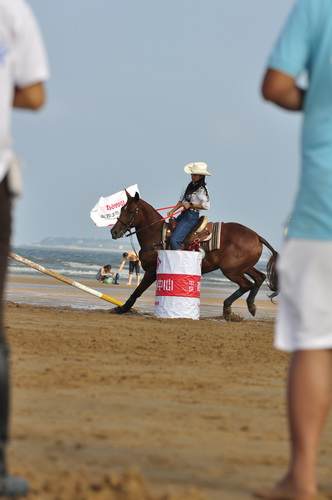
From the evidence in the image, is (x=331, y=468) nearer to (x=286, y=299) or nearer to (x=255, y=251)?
(x=286, y=299)

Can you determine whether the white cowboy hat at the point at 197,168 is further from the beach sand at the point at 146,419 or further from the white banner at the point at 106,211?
the beach sand at the point at 146,419

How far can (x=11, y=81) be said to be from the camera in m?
3.43

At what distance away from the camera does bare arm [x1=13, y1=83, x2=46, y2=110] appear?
11.5ft

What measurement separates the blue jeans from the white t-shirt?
11.3 meters

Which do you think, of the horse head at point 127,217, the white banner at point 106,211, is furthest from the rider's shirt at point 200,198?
the white banner at point 106,211

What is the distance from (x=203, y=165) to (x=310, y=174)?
37.7ft

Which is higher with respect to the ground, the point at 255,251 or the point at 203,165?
the point at 203,165

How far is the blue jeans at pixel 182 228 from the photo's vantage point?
1473cm

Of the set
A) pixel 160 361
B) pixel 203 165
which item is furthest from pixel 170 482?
pixel 203 165

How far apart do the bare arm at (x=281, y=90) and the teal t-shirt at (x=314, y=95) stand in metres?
0.03

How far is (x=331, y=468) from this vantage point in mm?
3990

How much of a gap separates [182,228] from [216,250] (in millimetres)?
1045

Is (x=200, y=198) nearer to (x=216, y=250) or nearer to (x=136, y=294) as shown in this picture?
(x=216, y=250)

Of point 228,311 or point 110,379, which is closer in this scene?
point 110,379
